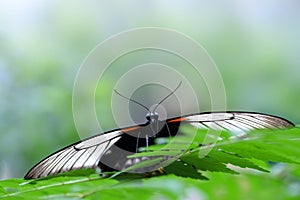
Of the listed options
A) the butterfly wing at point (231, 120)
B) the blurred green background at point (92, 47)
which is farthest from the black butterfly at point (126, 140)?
the blurred green background at point (92, 47)

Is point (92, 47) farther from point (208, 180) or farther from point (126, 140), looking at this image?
point (208, 180)

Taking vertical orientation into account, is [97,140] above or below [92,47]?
below

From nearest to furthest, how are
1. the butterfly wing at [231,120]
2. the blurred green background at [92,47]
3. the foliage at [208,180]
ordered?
the foliage at [208,180] < the butterfly wing at [231,120] < the blurred green background at [92,47]

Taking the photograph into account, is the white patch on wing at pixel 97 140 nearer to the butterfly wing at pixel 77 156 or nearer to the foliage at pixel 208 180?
the butterfly wing at pixel 77 156

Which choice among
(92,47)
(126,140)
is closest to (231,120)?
(126,140)

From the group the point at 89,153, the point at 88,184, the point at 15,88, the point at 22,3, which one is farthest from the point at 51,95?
the point at 88,184
